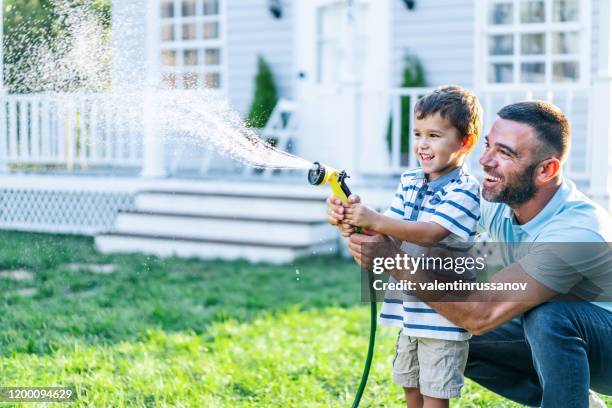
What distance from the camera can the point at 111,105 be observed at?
5.09m

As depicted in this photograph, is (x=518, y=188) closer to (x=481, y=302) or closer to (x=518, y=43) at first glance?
(x=481, y=302)

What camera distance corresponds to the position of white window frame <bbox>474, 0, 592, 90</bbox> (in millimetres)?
8266

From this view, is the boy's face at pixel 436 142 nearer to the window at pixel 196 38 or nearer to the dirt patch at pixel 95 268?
the dirt patch at pixel 95 268

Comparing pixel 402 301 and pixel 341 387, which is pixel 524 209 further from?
pixel 341 387

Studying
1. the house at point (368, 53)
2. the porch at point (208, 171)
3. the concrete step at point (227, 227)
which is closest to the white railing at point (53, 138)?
the porch at point (208, 171)

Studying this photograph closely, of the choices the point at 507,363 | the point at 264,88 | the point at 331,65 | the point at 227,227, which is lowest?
the point at 227,227

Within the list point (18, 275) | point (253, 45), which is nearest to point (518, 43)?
point (253, 45)

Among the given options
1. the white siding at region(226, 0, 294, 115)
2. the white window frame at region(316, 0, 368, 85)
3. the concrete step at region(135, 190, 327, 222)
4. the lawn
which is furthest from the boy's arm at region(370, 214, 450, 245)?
the white siding at region(226, 0, 294, 115)

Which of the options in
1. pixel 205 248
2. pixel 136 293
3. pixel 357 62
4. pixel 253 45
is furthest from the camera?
pixel 253 45

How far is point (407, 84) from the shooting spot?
891 cm

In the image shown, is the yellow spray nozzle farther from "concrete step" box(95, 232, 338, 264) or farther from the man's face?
"concrete step" box(95, 232, 338, 264)

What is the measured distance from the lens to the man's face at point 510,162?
8.36 feet

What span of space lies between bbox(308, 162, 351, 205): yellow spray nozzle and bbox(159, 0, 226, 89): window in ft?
26.8

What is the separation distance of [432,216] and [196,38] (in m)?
8.60
